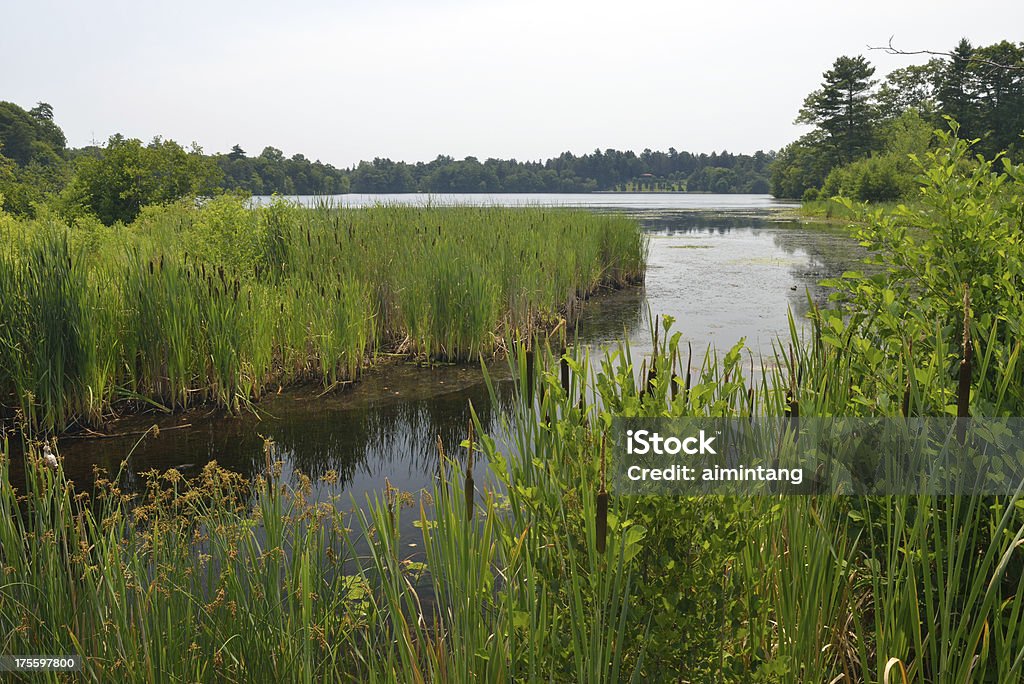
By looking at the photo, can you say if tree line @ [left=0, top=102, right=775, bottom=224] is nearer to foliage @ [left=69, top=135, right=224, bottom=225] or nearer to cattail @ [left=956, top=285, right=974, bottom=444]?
foliage @ [left=69, top=135, right=224, bottom=225]

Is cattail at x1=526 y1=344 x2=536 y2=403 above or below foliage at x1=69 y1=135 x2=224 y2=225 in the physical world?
below

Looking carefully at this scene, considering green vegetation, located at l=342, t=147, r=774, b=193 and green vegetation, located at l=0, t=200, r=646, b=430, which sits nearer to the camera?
green vegetation, located at l=0, t=200, r=646, b=430

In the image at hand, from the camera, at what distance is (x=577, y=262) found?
12062 mm

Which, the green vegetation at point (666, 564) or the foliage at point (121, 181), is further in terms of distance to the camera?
the foliage at point (121, 181)

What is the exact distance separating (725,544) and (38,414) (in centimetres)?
573

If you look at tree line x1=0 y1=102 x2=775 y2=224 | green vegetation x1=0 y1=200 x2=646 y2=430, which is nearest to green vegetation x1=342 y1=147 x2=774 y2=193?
tree line x1=0 y1=102 x2=775 y2=224

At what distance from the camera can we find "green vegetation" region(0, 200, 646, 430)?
18.2ft

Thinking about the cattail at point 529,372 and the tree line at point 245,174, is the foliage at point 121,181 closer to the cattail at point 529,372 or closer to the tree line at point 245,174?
the tree line at point 245,174

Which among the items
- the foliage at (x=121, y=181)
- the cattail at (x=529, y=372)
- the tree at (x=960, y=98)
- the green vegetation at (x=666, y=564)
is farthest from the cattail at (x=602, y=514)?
the tree at (x=960, y=98)

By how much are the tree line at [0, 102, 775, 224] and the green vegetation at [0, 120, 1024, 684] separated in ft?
29.1

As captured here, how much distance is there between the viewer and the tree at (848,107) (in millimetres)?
54806

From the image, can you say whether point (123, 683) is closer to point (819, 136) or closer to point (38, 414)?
point (38, 414)

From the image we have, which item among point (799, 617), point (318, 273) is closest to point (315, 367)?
point (318, 273)

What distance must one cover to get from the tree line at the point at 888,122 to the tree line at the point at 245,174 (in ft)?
77.7
